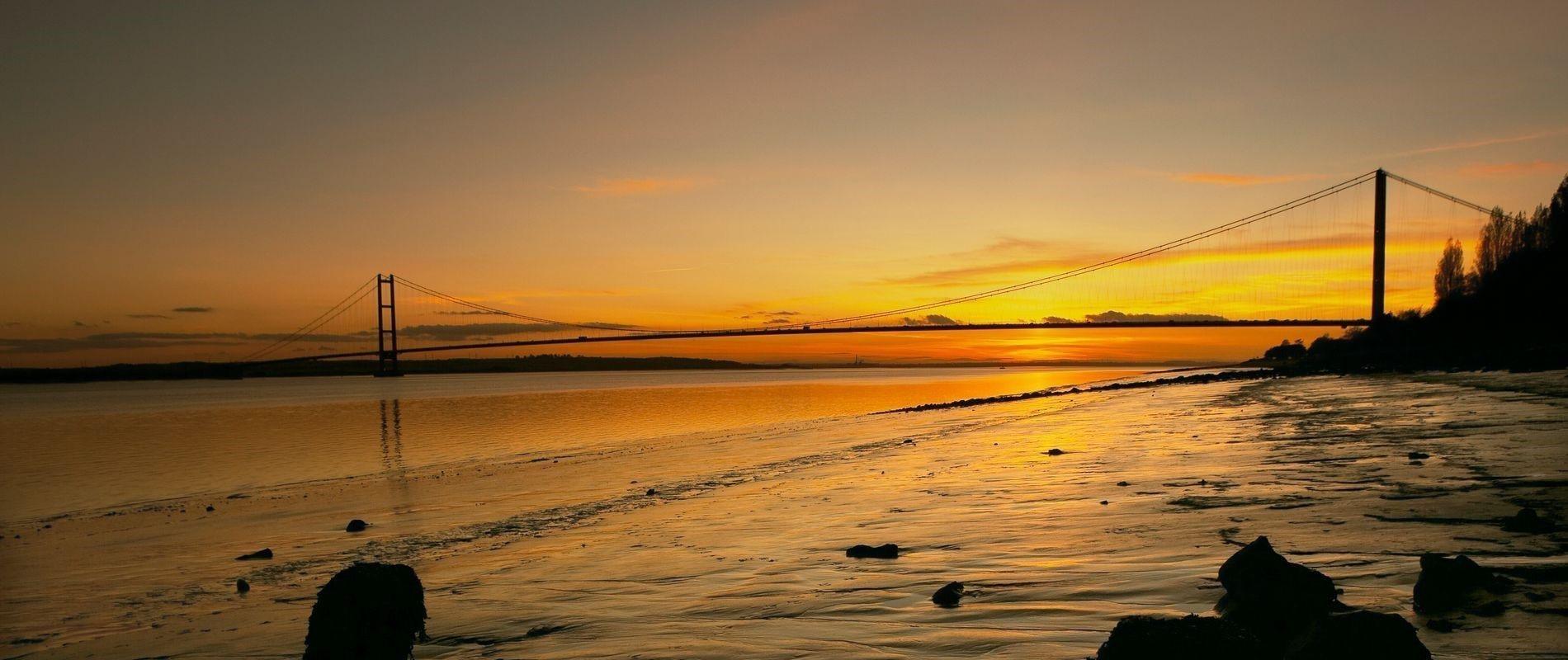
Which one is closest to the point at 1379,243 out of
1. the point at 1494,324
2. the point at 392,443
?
the point at 1494,324

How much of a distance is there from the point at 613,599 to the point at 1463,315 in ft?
184

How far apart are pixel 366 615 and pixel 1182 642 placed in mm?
3769

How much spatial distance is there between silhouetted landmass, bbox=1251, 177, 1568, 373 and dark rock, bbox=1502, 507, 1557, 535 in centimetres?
2708

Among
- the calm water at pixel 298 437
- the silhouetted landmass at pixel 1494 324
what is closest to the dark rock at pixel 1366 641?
the calm water at pixel 298 437

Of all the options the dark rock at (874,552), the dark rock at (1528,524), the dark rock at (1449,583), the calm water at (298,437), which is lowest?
the calm water at (298,437)

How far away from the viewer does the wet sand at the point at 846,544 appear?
4770 mm

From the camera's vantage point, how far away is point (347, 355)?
318 ft

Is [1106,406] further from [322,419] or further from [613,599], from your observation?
[322,419]

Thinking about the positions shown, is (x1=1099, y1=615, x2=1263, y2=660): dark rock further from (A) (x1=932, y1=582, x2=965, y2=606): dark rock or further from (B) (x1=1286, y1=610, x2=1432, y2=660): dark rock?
(A) (x1=932, y1=582, x2=965, y2=606): dark rock

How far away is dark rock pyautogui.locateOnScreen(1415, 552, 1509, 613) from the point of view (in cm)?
397

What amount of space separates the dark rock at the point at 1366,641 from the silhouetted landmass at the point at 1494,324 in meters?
31.2

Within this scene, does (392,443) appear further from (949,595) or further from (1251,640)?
(1251,640)

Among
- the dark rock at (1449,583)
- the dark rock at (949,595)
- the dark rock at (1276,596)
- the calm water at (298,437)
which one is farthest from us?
the calm water at (298,437)

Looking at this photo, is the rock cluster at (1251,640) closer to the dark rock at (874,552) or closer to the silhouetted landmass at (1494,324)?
the dark rock at (874,552)
